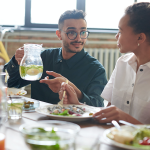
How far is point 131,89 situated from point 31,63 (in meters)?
0.61

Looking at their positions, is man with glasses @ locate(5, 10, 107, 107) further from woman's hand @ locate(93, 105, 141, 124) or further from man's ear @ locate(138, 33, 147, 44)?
woman's hand @ locate(93, 105, 141, 124)

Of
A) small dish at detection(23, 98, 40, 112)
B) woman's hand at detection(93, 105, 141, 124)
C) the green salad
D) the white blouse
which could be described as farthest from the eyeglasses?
the green salad

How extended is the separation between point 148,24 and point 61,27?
91 centimetres

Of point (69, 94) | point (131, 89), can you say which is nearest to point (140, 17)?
point (131, 89)

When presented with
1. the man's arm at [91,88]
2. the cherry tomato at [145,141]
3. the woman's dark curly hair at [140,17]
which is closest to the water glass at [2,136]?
the cherry tomato at [145,141]

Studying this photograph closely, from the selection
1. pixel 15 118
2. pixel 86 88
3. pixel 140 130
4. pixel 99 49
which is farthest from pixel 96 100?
pixel 99 49

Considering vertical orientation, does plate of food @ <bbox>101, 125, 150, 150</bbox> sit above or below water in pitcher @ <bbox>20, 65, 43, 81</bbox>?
below

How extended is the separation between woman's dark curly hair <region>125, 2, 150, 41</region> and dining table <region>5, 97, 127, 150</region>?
0.63 m

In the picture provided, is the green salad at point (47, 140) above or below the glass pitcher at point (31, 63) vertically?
below

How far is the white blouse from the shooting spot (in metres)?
A: 1.38

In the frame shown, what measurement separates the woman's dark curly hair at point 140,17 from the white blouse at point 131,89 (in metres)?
0.18

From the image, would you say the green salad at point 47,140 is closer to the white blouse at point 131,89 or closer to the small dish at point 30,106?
the small dish at point 30,106

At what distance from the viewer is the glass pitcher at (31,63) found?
126 centimetres

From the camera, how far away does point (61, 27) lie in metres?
2.12
